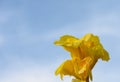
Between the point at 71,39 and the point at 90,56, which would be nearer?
the point at 90,56

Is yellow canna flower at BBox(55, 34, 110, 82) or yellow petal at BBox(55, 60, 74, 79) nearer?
yellow canna flower at BBox(55, 34, 110, 82)

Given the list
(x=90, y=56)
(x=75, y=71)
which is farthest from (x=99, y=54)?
(x=75, y=71)

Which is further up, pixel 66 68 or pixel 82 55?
pixel 82 55

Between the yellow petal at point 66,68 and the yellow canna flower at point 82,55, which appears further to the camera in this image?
the yellow petal at point 66,68

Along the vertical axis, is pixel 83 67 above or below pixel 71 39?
below

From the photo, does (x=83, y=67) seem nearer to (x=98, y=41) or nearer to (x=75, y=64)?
(x=75, y=64)

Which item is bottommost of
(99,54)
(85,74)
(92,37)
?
(85,74)

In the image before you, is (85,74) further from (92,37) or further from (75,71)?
(92,37)
